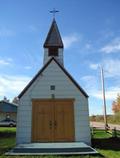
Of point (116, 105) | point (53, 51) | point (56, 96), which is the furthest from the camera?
point (116, 105)

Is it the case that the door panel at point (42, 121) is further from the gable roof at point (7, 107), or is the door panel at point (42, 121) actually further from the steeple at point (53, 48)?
the gable roof at point (7, 107)

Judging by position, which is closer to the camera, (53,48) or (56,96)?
(56,96)

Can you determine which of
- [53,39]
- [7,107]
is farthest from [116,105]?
[53,39]

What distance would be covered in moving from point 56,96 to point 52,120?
1477mm

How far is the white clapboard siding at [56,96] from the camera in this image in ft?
49.0

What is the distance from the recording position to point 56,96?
15484 millimetres

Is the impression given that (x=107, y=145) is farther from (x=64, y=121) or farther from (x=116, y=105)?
(x=116, y=105)

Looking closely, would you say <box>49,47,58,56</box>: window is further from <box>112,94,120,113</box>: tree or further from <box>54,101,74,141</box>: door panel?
<box>112,94,120,113</box>: tree

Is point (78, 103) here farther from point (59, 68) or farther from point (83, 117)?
point (59, 68)

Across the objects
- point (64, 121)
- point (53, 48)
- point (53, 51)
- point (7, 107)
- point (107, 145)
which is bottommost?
point (107, 145)

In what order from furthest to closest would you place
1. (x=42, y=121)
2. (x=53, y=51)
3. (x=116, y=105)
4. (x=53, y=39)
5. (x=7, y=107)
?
(x=116, y=105)
(x=7, y=107)
(x=53, y=39)
(x=53, y=51)
(x=42, y=121)

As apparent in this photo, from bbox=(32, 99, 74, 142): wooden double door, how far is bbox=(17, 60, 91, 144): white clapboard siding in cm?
30

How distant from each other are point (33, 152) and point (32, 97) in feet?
15.7

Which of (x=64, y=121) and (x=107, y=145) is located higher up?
(x=64, y=121)
